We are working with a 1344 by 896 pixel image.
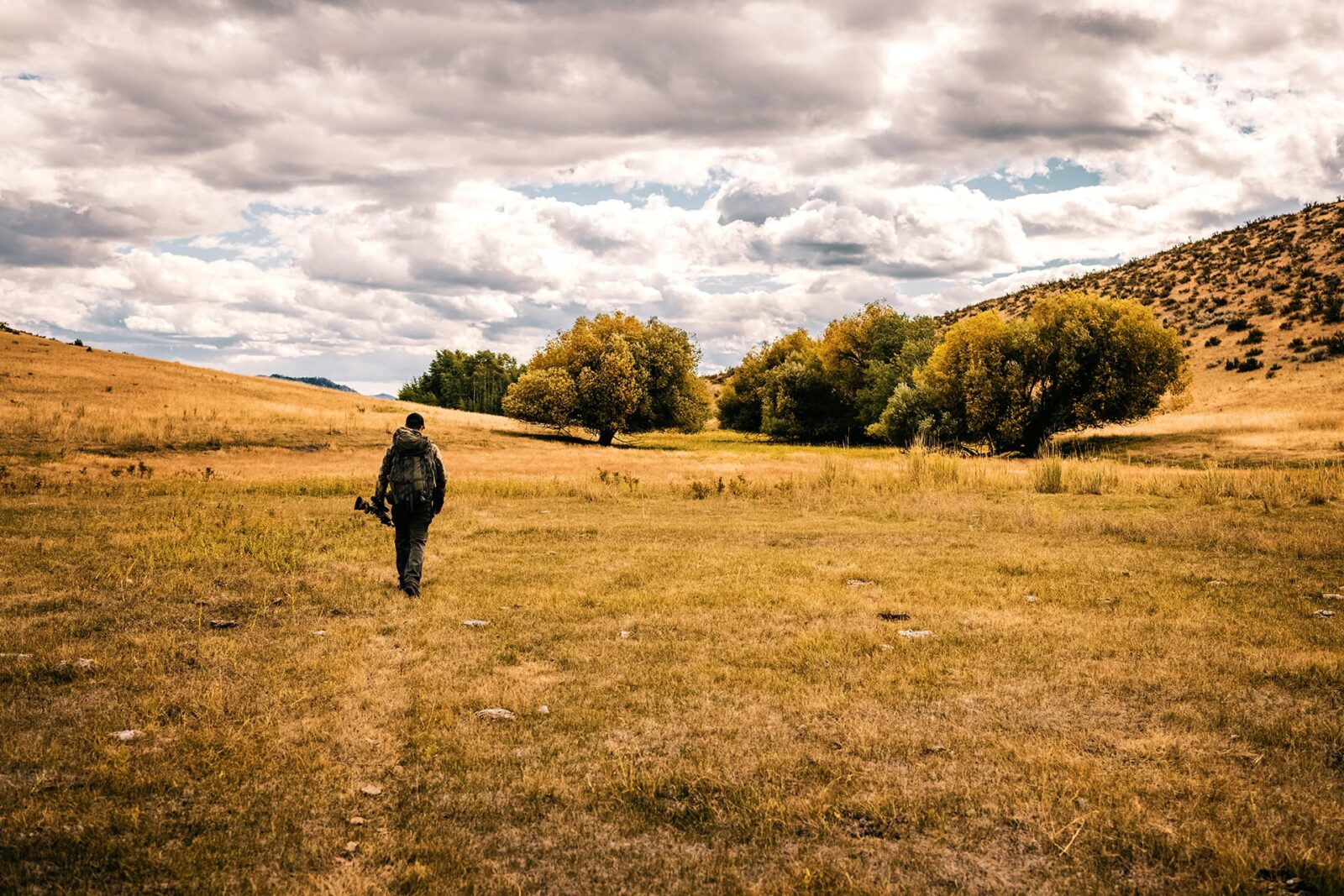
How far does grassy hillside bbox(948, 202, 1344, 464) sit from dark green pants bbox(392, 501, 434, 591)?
35.3m

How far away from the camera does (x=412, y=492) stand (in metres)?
13.1

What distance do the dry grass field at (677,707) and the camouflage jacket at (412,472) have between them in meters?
1.55

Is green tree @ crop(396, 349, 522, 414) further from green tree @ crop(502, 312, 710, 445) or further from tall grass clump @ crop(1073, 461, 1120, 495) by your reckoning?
tall grass clump @ crop(1073, 461, 1120, 495)

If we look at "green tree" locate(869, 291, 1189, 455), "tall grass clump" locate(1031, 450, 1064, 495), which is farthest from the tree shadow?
"tall grass clump" locate(1031, 450, 1064, 495)

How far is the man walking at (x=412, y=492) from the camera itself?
13.1 metres

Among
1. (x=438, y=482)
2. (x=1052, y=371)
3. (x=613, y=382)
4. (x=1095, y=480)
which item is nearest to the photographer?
(x=438, y=482)

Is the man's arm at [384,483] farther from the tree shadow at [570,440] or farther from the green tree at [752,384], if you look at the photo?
the green tree at [752,384]

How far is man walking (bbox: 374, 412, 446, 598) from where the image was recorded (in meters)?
13.1

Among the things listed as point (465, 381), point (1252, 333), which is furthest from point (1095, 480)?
point (465, 381)

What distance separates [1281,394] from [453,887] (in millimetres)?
58383

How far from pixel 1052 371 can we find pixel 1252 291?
39.4 metres

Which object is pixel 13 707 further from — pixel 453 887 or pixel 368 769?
pixel 453 887

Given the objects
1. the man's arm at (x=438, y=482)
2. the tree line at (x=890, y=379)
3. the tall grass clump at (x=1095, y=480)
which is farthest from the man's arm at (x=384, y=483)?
the tree line at (x=890, y=379)

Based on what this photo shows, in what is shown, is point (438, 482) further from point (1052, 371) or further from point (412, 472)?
point (1052, 371)
